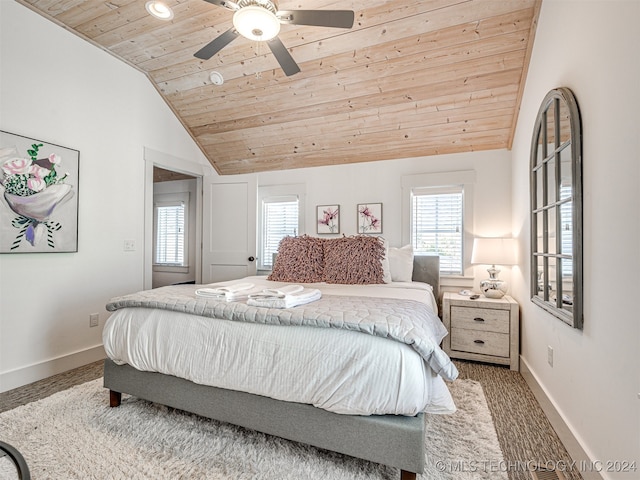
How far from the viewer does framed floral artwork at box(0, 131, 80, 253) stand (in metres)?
2.42

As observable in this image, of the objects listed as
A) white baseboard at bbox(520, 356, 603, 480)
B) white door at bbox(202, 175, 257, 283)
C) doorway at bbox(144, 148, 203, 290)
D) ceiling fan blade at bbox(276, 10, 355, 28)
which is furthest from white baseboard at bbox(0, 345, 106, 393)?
white baseboard at bbox(520, 356, 603, 480)

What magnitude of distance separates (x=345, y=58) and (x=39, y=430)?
11.3 feet

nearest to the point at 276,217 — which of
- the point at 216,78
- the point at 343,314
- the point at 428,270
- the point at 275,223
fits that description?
the point at 275,223

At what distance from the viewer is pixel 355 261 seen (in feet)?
10.3

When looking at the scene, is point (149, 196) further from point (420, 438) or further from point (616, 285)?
point (616, 285)

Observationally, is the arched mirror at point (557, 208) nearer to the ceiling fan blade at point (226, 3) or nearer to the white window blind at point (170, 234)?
the ceiling fan blade at point (226, 3)

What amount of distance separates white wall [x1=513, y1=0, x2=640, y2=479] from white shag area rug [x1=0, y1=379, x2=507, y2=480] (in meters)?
0.51

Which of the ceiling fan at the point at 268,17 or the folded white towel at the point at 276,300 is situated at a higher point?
the ceiling fan at the point at 268,17

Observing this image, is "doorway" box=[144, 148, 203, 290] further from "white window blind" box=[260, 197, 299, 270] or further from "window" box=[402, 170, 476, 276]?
"window" box=[402, 170, 476, 276]

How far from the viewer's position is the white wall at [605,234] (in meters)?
1.16

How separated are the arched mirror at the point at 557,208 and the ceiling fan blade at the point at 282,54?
1.67 meters

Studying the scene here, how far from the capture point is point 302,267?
3.29 m

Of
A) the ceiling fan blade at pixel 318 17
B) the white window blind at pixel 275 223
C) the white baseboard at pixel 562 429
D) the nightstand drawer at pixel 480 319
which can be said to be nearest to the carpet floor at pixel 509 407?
the white baseboard at pixel 562 429

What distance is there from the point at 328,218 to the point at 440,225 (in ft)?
4.39
